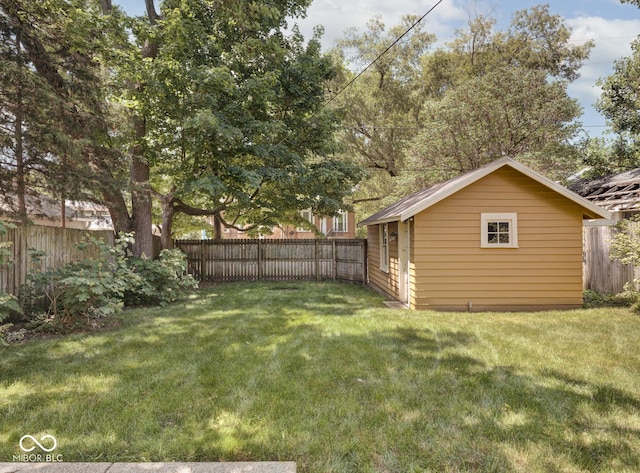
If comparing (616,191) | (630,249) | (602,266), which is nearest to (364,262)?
(602,266)

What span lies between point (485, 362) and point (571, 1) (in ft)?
30.1

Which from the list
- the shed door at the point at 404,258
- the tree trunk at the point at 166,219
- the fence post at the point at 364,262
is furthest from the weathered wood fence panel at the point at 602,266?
the tree trunk at the point at 166,219

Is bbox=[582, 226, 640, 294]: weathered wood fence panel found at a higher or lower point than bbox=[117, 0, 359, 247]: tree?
lower

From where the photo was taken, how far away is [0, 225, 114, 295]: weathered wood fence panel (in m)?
5.51

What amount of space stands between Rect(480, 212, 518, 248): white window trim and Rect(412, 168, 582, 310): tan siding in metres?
0.09

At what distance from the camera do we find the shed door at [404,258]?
8.04 metres

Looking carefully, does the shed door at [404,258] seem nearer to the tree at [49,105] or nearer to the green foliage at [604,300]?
the green foliage at [604,300]

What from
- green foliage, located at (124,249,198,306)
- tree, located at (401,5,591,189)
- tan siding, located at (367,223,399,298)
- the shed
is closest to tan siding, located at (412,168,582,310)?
the shed

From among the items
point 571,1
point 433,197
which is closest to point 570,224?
point 433,197

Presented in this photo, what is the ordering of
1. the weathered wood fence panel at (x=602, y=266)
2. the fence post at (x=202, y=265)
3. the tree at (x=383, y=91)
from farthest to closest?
the tree at (x=383, y=91)
the fence post at (x=202, y=265)
the weathered wood fence panel at (x=602, y=266)

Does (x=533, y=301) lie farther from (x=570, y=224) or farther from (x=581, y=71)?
(x=581, y=71)

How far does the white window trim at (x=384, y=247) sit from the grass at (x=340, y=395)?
3.98 m

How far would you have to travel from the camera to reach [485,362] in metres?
4.32

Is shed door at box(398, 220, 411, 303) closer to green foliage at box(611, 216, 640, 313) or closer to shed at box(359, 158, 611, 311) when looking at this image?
shed at box(359, 158, 611, 311)
